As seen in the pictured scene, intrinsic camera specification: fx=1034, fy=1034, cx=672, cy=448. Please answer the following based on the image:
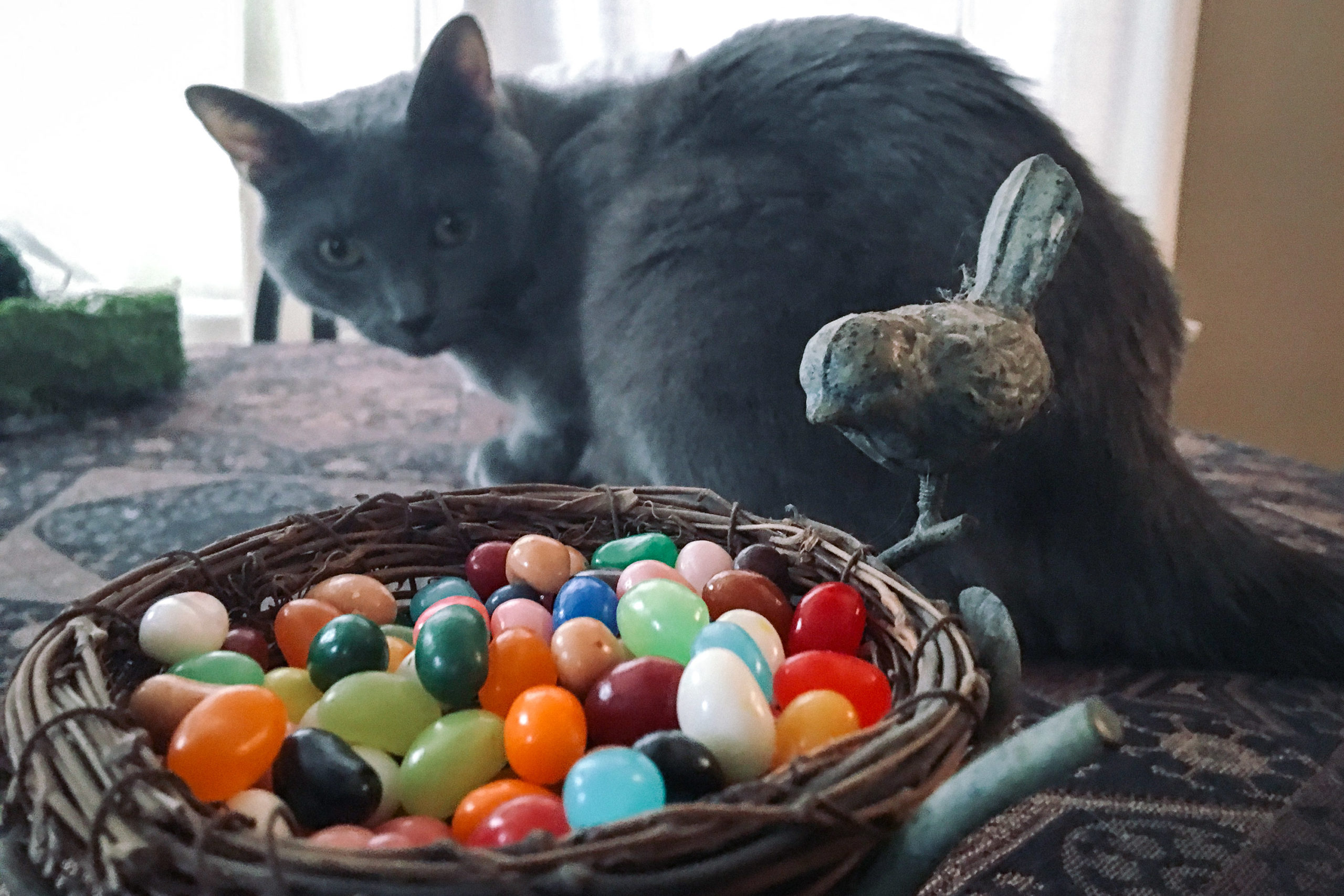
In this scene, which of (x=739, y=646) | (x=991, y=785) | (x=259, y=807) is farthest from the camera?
(x=739, y=646)

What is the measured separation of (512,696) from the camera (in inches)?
23.5

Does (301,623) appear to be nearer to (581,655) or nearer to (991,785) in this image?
(581,655)

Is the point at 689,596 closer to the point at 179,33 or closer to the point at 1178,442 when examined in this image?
the point at 1178,442

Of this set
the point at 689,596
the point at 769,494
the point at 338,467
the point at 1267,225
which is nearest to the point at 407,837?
the point at 689,596

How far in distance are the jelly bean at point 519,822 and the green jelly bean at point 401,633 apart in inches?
8.5

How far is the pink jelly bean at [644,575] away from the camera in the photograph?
0.66m

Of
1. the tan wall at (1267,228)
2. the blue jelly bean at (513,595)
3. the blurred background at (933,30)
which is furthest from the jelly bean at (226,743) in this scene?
the tan wall at (1267,228)

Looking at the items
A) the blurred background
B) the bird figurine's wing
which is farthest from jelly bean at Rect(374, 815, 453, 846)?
the blurred background

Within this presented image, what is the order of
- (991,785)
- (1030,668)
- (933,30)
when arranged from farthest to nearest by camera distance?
(933,30) → (1030,668) → (991,785)

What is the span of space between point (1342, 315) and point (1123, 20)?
674mm

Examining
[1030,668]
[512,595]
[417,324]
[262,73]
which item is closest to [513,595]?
[512,595]

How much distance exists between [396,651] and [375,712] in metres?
0.10

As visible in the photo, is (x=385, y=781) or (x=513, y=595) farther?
(x=513, y=595)

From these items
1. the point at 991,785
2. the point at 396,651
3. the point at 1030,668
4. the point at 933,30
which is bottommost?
the point at 1030,668
